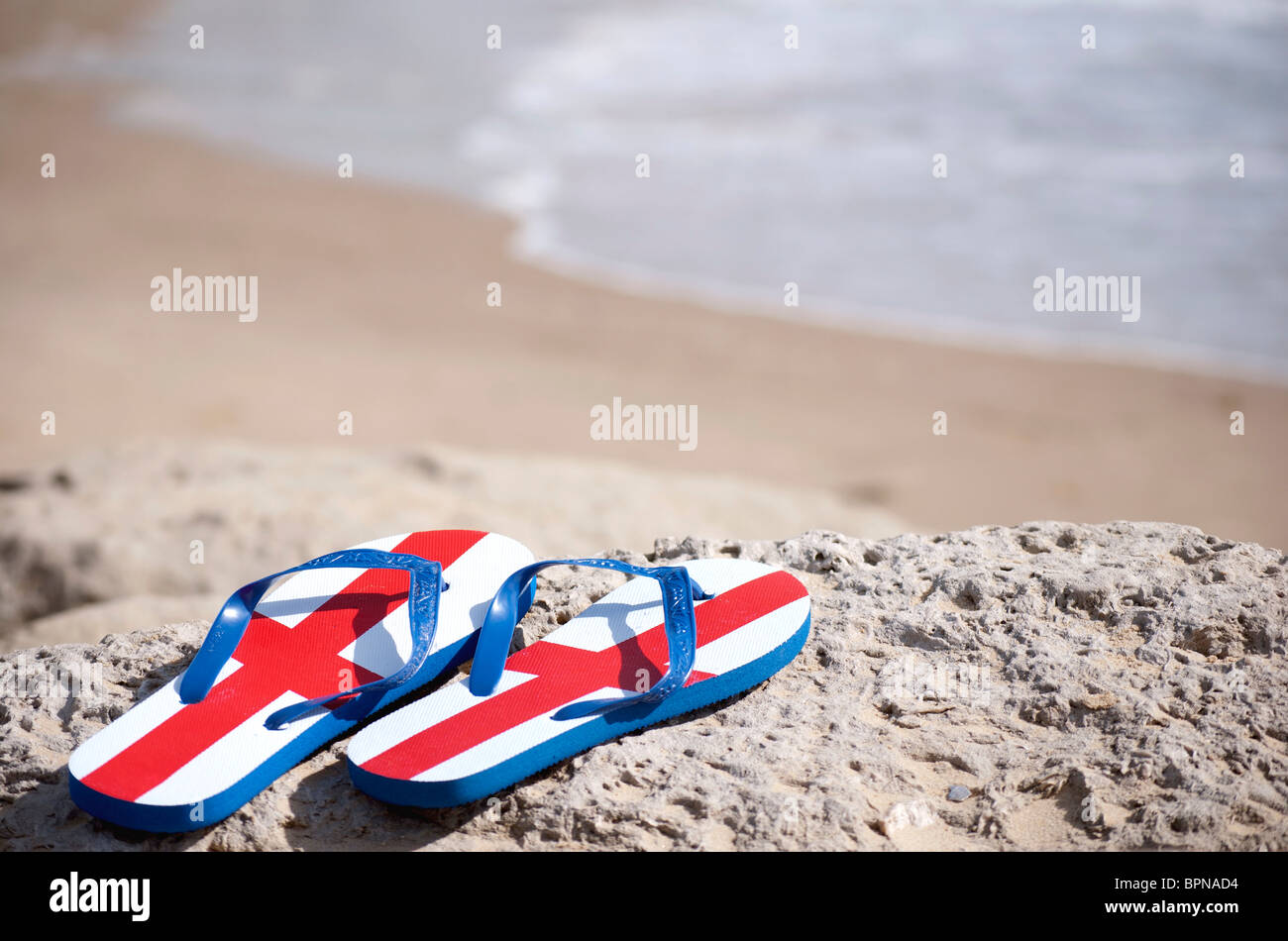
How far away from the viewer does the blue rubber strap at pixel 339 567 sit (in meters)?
1.89

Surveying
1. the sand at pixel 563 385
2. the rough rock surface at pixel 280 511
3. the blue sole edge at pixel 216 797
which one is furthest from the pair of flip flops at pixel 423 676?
the sand at pixel 563 385

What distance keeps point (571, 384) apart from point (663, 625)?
4.23m

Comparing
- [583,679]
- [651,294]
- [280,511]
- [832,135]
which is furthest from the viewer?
[832,135]

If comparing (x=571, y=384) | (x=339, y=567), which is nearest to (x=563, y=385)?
(x=571, y=384)

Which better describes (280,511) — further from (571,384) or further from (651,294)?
(651,294)

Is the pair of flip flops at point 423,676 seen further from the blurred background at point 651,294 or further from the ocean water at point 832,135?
the ocean water at point 832,135

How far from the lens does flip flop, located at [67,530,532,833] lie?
1712 mm

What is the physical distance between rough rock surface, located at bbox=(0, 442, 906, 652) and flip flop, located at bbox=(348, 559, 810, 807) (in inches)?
70.6

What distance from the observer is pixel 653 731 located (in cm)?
193

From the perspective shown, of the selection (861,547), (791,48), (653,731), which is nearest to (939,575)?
(861,547)

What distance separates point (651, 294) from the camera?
708 centimetres

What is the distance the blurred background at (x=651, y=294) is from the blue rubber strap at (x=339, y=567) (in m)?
1.85

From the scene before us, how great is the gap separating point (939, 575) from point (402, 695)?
112cm
